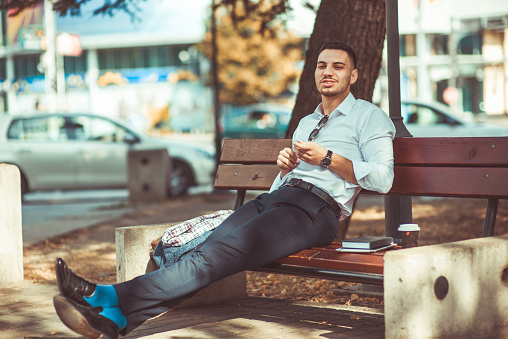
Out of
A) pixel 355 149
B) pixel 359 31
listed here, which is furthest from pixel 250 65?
pixel 355 149

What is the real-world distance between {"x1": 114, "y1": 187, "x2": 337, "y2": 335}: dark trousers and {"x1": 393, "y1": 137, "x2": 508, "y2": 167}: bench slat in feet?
2.20

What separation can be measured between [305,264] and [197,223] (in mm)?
784

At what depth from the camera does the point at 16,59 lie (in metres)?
58.1

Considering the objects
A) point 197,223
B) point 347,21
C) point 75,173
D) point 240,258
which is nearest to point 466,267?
point 240,258

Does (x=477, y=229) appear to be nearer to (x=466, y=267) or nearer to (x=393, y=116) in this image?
(x=393, y=116)

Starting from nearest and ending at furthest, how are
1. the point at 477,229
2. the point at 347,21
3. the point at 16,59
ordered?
the point at 347,21
the point at 477,229
the point at 16,59

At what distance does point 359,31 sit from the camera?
20.7ft

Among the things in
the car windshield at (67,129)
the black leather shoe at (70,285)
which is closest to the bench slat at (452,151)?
the black leather shoe at (70,285)

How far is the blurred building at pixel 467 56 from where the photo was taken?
164ft

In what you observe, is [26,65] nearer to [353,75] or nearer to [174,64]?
[174,64]

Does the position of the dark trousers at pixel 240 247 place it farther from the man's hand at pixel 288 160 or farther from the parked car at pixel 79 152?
the parked car at pixel 79 152

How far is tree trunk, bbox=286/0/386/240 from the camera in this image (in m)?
6.30

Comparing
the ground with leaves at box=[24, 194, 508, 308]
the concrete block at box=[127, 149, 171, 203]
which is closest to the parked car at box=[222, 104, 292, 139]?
the concrete block at box=[127, 149, 171, 203]

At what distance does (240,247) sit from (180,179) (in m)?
10.8
